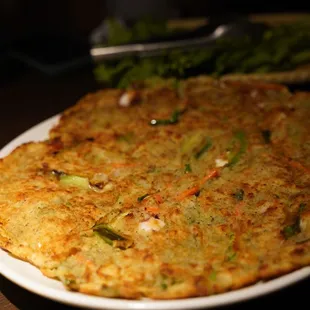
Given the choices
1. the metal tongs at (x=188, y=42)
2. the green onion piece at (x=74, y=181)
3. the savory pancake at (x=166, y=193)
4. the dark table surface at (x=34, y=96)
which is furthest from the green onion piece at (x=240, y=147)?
the metal tongs at (x=188, y=42)

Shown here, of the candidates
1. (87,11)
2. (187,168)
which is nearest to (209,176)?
(187,168)

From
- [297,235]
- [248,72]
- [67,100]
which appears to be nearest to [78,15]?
[67,100]

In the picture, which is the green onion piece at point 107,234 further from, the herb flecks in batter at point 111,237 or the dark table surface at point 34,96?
the dark table surface at point 34,96

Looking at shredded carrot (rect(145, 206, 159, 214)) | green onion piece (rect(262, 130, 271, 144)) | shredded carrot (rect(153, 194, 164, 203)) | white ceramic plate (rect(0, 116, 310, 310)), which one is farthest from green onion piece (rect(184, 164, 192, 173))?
white ceramic plate (rect(0, 116, 310, 310))

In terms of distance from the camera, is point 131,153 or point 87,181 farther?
point 131,153

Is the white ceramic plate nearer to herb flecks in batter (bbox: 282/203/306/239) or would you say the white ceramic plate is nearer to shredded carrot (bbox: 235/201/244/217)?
herb flecks in batter (bbox: 282/203/306/239)

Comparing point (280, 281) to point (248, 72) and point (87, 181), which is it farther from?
point (248, 72)

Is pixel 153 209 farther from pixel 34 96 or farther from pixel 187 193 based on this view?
pixel 34 96
